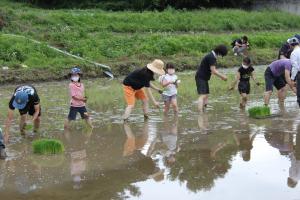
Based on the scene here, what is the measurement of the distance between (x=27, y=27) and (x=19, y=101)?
1571 centimetres

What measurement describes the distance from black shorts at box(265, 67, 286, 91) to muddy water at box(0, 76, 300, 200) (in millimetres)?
741

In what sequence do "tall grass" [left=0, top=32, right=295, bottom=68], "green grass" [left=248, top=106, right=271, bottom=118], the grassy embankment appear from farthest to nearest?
"tall grass" [left=0, top=32, right=295, bottom=68] < the grassy embankment < "green grass" [left=248, top=106, right=271, bottom=118]

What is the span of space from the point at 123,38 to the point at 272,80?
11476 mm

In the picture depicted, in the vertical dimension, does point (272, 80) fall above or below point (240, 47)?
above

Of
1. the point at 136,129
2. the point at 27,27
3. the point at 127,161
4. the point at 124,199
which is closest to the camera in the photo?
the point at 124,199

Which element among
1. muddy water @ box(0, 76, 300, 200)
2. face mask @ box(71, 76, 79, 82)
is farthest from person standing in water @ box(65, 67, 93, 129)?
muddy water @ box(0, 76, 300, 200)

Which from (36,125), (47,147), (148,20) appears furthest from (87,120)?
(148,20)

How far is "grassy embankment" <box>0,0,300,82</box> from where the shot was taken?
19172 mm

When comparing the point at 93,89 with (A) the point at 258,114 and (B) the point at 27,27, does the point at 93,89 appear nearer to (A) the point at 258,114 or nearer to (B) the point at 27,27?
(A) the point at 258,114

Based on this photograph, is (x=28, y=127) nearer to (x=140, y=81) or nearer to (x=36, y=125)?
(x=36, y=125)

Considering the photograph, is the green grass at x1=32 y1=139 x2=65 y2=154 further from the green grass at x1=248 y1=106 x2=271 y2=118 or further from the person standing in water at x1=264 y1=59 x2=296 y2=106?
the person standing in water at x1=264 y1=59 x2=296 y2=106

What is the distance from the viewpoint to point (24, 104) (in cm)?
955

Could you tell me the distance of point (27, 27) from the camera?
24.4m

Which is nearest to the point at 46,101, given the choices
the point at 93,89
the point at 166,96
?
the point at 93,89
